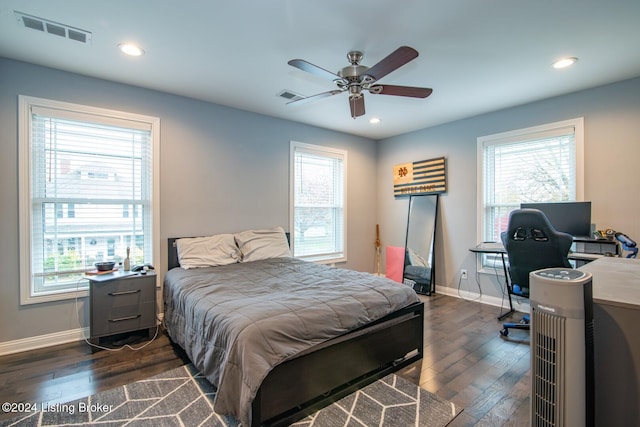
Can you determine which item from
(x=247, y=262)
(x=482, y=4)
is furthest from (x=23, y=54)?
(x=482, y=4)

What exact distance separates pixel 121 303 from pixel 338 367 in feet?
6.86

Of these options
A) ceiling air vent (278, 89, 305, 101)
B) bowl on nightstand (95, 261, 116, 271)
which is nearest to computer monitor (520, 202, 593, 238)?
ceiling air vent (278, 89, 305, 101)

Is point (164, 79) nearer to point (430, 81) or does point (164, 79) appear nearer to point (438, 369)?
point (430, 81)

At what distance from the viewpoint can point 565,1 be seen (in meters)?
1.95

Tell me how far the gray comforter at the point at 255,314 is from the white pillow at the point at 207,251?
0.19m

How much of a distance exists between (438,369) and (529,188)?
2.64 metres

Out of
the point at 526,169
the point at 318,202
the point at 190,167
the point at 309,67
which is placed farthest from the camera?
the point at 318,202

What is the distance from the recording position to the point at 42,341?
2.79 meters

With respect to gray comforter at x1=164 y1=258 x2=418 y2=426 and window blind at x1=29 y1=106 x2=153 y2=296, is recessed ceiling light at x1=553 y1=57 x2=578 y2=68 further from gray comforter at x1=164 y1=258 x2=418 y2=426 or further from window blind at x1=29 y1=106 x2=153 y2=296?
window blind at x1=29 y1=106 x2=153 y2=296

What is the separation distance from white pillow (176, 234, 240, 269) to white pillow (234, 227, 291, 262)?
0.10 metres

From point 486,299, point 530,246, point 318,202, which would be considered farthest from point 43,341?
point 486,299

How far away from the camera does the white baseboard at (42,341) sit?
265cm

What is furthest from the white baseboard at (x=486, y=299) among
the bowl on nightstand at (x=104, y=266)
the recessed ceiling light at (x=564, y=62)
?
the bowl on nightstand at (x=104, y=266)

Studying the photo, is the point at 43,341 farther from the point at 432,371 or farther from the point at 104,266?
the point at 432,371
